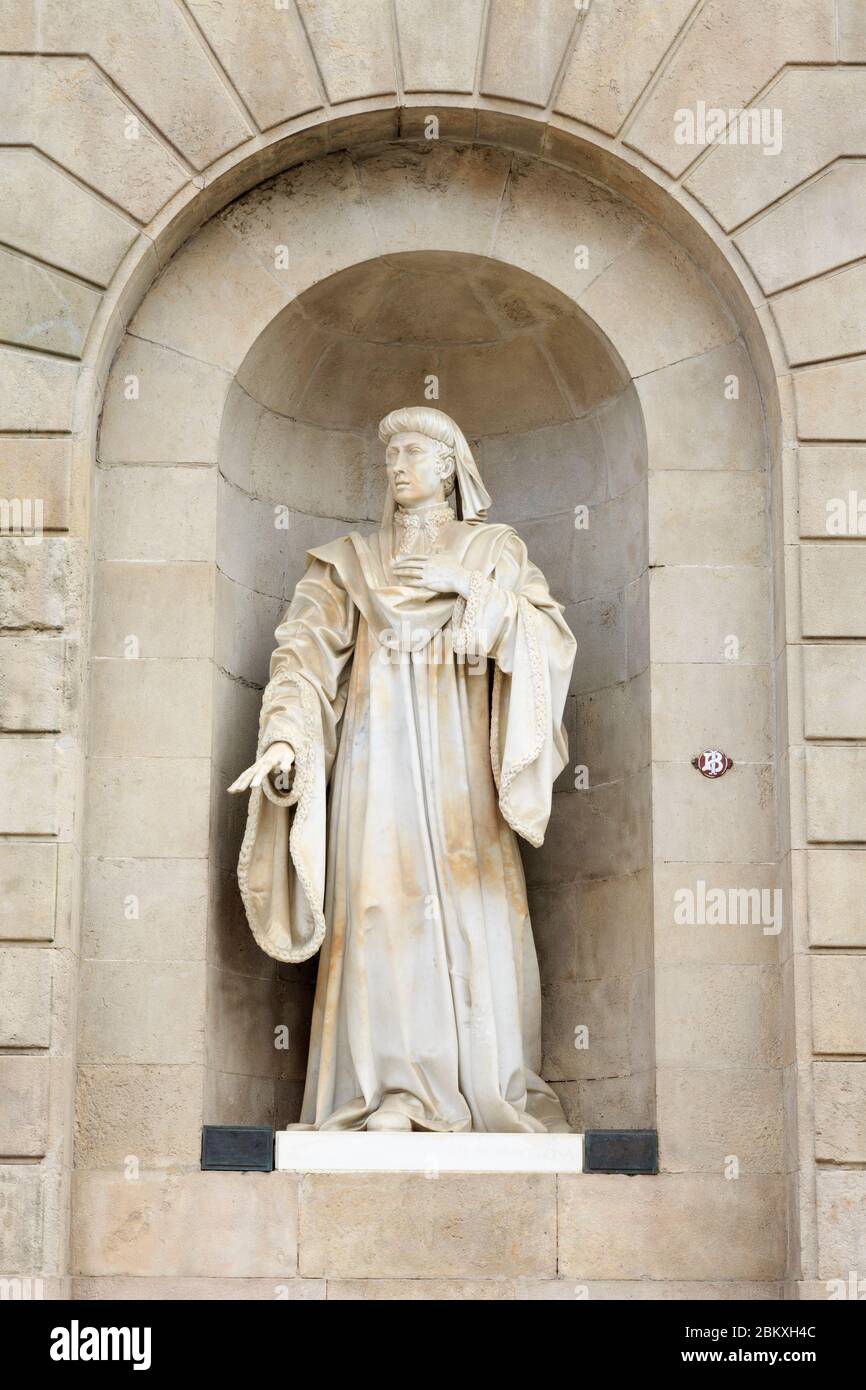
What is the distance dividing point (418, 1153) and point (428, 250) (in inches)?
156

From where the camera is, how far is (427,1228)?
30.1 feet

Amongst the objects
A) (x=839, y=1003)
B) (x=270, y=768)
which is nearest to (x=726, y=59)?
(x=270, y=768)

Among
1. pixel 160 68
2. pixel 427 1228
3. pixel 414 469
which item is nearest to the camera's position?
pixel 427 1228

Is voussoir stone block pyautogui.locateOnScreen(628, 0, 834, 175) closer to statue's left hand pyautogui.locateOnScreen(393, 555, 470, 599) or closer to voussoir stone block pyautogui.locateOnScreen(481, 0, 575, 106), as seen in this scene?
voussoir stone block pyautogui.locateOnScreen(481, 0, 575, 106)

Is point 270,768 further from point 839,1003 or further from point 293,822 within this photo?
point 839,1003

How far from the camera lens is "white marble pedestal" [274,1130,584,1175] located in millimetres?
9281

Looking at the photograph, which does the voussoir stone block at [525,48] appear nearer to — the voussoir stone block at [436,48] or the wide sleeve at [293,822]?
the voussoir stone block at [436,48]

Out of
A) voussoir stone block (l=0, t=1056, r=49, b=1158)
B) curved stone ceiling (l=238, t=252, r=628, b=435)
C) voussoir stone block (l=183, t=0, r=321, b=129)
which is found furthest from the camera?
curved stone ceiling (l=238, t=252, r=628, b=435)

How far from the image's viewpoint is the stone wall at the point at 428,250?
30.7 feet

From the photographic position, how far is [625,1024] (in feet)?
32.9

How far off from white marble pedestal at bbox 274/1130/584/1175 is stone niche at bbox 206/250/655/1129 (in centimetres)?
48

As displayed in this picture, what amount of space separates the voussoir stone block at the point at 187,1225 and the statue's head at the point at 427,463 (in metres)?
3.01

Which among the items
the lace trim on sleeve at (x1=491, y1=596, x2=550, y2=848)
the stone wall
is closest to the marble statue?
the lace trim on sleeve at (x1=491, y1=596, x2=550, y2=848)
